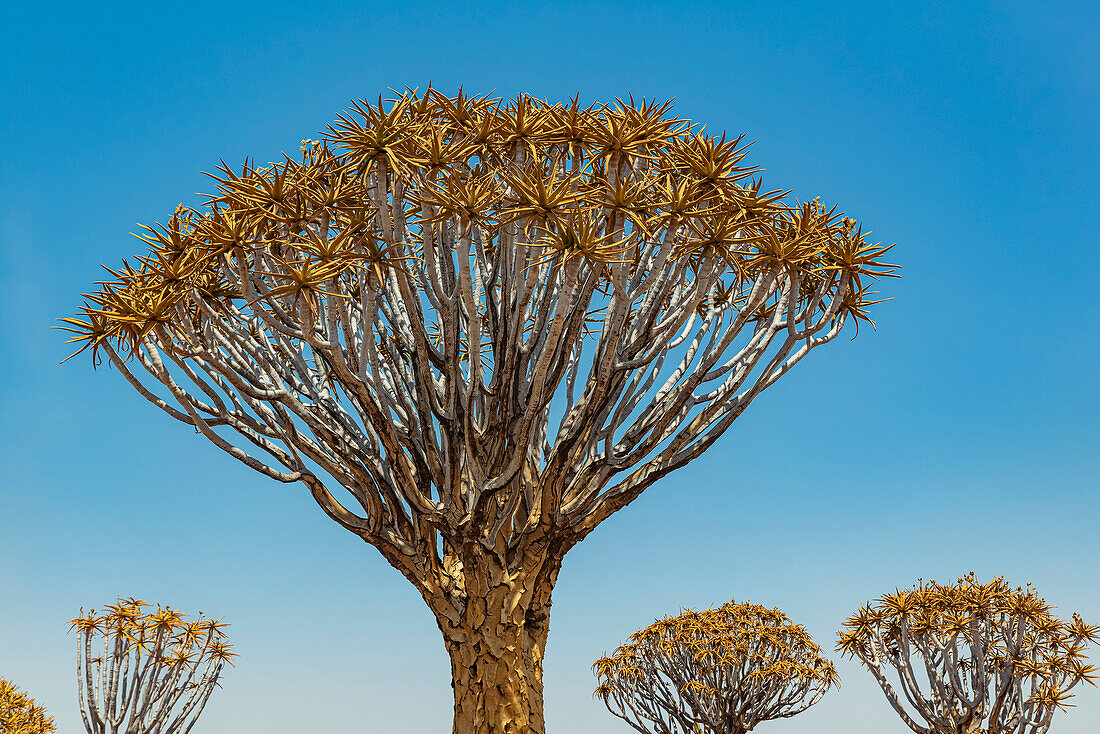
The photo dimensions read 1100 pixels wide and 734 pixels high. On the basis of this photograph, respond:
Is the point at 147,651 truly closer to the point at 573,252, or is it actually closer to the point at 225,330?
the point at 225,330

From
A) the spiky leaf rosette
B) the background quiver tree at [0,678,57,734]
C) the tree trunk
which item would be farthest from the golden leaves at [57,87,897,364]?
the background quiver tree at [0,678,57,734]

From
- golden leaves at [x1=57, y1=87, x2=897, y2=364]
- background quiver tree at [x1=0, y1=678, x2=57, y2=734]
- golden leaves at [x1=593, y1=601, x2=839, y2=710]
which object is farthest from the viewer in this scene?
golden leaves at [x1=593, y1=601, x2=839, y2=710]

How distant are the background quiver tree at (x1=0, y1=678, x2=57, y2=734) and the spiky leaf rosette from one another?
5596 millimetres

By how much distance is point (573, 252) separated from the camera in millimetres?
6312

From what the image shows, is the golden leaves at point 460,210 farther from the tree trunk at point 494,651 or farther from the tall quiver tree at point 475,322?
the tree trunk at point 494,651

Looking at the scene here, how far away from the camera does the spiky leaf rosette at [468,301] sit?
6.74 meters

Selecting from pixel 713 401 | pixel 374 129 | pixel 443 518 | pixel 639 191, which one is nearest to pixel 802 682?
pixel 713 401

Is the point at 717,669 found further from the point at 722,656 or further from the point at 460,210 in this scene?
the point at 460,210

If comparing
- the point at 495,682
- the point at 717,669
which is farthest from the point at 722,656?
the point at 495,682

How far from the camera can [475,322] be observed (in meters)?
6.67

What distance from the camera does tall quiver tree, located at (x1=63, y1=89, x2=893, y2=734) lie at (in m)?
6.77

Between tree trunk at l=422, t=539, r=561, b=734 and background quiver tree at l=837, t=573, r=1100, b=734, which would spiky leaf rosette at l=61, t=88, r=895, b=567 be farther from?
background quiver tree at l=837, t=573, r=1100, b=734

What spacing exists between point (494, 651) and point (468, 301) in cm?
272

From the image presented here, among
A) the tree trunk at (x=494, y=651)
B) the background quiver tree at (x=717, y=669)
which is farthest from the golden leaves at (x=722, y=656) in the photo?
the tree trunk at (x=494, y=651)
